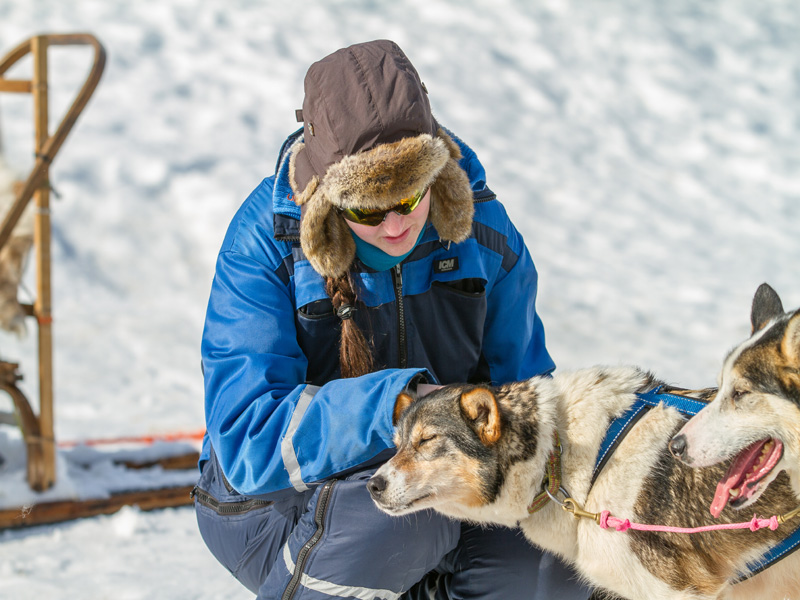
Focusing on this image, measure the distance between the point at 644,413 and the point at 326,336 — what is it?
0.88 m

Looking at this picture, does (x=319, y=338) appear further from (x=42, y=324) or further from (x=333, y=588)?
(x=42, y=324)

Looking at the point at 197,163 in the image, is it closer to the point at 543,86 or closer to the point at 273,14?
the point at 273,14

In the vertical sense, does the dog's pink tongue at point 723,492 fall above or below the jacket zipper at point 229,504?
above

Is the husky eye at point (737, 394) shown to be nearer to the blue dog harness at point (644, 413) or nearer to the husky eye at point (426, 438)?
the blue dog harness at point (644, 413)

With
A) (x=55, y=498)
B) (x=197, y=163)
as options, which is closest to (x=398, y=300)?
(x=55, y=498)

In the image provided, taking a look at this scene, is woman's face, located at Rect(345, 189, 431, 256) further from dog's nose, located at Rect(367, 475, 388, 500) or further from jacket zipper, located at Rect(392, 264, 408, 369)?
dog's nose, located at Rect(367, 475, 388, 500)

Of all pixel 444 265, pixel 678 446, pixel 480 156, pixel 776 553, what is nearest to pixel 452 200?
pixel 444 265

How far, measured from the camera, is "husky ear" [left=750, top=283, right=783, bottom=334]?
6.51ft

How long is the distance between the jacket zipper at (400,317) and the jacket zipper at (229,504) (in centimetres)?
55

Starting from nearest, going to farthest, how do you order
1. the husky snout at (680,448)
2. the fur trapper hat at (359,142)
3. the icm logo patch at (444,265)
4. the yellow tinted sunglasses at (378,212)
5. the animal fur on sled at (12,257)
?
the husky snout at (680,448)
the fur trapper hat at (359,142)
the yellow tinted sunglasses at (378,212)
the icm logo patch at (444,265)
the animal fur on sled at (12,257)

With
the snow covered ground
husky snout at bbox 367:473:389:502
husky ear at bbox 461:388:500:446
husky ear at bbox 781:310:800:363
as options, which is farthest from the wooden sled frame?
husky ear at bbox 781:310:800:363

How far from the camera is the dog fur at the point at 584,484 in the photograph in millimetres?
1882

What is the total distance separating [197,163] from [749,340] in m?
6.36

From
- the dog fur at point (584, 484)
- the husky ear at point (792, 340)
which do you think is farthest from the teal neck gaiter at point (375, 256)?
the husky ear at point (792, 340)
